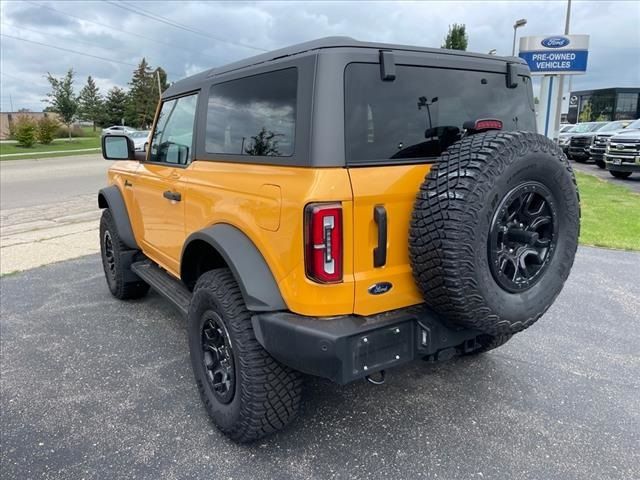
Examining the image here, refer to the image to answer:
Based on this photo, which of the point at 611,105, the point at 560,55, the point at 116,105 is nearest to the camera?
the point at 560,55

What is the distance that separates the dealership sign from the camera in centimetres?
1054

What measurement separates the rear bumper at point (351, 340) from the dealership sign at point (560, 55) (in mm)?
10015

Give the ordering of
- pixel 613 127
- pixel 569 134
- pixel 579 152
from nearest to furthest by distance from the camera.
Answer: pixel 613 127 → pixel 579 152 → pixel 569 134

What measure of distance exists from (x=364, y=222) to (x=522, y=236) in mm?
795

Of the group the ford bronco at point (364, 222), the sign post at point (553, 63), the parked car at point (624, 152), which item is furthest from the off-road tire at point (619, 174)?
the ford bronco at point (364, 222)

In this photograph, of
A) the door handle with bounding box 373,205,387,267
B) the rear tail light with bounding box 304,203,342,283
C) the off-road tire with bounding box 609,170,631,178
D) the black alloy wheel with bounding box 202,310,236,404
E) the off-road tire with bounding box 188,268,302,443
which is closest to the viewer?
the rear tail light with bounding box 304,203,342,283

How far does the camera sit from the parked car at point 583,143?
20.1 metres

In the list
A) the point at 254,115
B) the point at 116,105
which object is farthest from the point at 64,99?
the point at 254,115

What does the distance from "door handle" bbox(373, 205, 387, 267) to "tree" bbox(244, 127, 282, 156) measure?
0.60 metres

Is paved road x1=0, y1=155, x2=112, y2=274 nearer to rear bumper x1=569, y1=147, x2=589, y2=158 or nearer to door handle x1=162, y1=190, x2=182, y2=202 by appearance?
door handle x1=162, y1=190, x2=182, y2=202

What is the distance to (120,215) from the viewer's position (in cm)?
445

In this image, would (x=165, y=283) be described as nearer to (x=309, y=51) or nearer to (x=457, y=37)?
(x=309, y=51)

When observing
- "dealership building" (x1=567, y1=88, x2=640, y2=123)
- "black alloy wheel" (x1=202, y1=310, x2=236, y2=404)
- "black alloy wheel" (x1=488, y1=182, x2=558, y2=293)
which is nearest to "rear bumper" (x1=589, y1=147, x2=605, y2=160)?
"black alloy wheel" (x1=488, y1=182, x2=558, y2=293)

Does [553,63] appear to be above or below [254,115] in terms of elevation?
above
